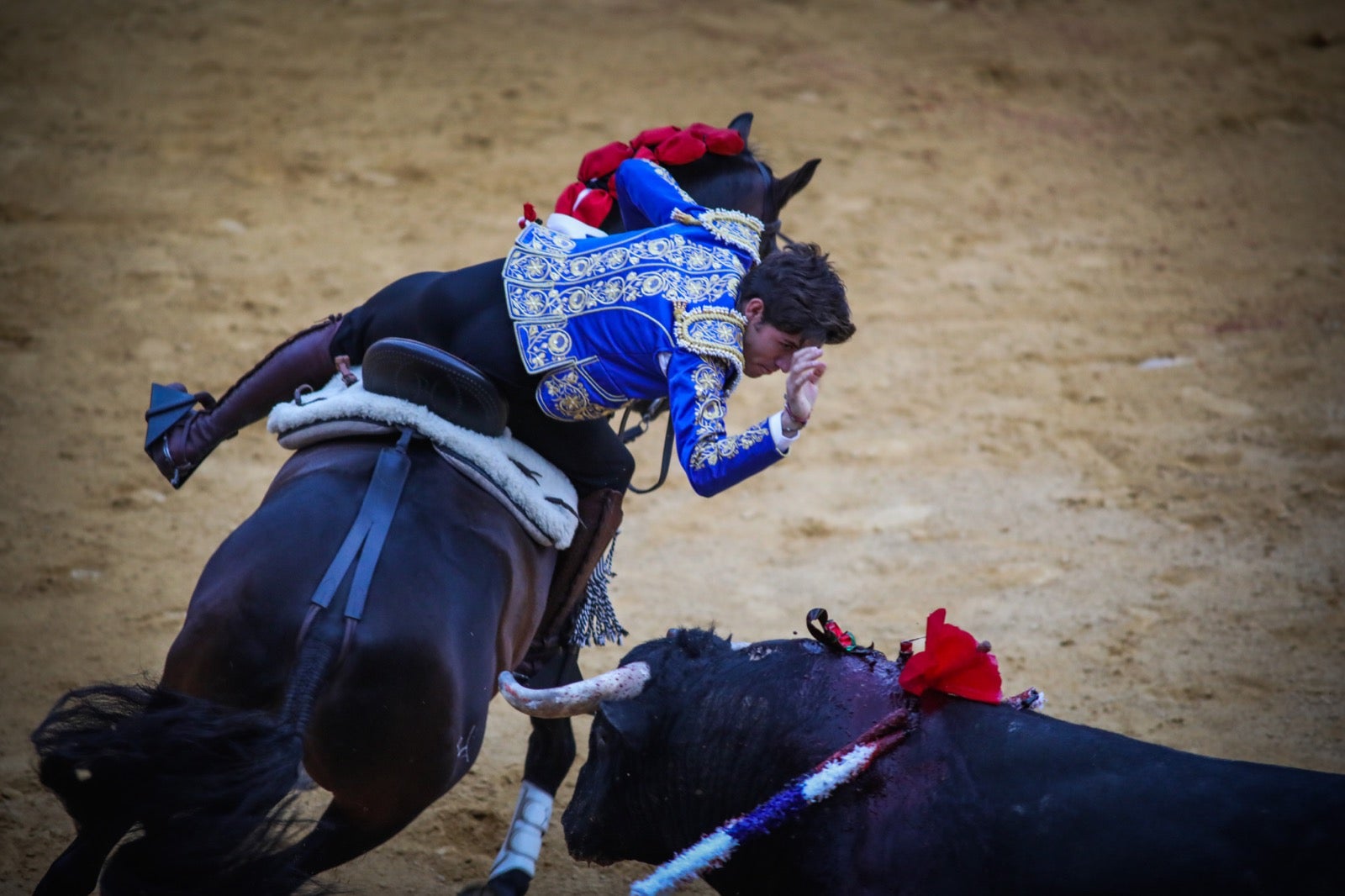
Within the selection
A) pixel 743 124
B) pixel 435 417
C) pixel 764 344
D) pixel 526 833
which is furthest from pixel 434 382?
pixel 743 124

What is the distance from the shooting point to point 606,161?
11.3 ft

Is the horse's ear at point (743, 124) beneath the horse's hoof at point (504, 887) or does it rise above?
above

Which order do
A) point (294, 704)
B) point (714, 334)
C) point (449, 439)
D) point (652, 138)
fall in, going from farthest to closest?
1. point (652, 138)
2. point (449, 439)
3. point (714, 334)
4. point (294, 704)

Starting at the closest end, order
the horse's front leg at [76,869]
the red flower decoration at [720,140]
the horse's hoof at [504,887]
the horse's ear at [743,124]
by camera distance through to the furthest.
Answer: the horse's front leg at [76,869] → the horse's hoof at [504,887] → the red flower decoration at [720,140] → the horse's ear at [743,124]

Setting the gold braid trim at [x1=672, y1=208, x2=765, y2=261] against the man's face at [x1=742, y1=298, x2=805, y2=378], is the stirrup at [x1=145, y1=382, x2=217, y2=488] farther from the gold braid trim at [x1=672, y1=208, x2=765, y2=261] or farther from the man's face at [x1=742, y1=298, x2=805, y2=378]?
the man's face at [x1=742, y1=298, x2=805, y2=378]

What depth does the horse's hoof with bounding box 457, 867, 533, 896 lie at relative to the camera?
3301 mm

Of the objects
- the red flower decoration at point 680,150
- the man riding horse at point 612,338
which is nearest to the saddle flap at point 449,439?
the man riding horse at point 612,338

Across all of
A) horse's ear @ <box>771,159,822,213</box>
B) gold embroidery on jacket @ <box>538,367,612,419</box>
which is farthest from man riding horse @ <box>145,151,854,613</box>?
horse's ear @ <box>771,159,822,213</box>

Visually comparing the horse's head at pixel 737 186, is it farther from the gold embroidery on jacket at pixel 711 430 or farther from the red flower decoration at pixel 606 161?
the gold embroidery on jacket at pixel 711 430

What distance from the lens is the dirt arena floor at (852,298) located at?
4.52 m

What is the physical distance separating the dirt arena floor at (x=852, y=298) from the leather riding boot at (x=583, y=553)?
32.4 inches

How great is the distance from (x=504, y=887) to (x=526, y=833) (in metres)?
0.15

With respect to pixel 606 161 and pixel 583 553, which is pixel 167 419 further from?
pixel 606 161

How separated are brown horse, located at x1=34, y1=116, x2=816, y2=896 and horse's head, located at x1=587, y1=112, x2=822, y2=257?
1100 mm
